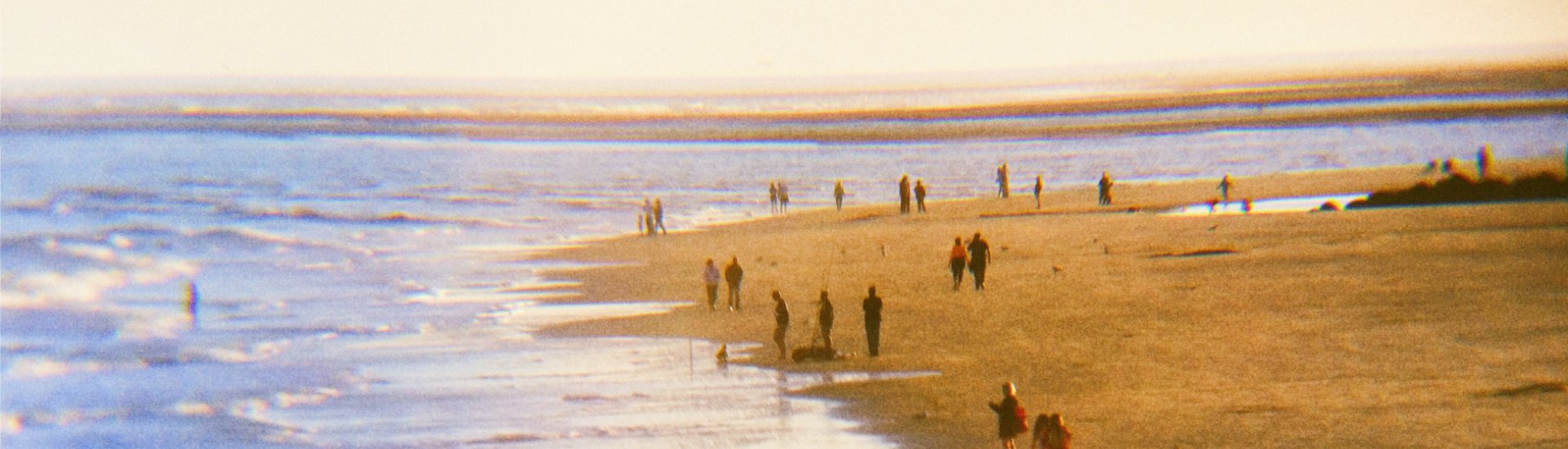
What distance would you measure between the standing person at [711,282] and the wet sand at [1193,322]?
0.53 metres

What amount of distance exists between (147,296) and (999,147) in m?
82.8

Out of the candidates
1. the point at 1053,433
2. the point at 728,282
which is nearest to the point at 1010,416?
the point at 1053,433

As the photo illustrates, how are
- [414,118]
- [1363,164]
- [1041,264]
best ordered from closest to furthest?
[1041,264] < [1363,164] < [414,118]

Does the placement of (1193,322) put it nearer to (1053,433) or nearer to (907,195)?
(1053,433)

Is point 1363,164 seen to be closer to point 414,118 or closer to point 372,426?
point 372,426

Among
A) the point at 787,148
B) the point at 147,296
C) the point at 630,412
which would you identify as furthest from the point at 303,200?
A: the point at 630,412

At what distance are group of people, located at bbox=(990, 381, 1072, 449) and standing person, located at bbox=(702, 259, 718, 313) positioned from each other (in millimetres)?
14174

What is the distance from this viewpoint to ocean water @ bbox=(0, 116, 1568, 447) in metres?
22.2

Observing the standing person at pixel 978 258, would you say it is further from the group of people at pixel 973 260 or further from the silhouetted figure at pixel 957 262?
the silhouetted figure at pixel 957 262

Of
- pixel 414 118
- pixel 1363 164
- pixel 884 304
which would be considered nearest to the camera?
pixel 884 304

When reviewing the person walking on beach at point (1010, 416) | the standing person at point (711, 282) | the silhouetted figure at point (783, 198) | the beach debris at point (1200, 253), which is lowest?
the silhouetted figure at point (783, 198)

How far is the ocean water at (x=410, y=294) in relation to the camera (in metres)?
22.2

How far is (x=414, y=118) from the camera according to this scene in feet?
624

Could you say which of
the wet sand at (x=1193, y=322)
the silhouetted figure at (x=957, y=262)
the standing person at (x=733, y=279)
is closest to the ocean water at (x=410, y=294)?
the standing person at (x=733, y=279)
